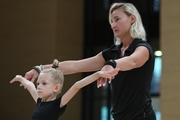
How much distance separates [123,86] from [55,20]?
767 centimetres

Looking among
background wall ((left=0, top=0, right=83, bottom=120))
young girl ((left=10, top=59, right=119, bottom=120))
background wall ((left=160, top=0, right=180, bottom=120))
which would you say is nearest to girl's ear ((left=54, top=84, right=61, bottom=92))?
young girl ((left=10, top=59, right=119, bottom=120))

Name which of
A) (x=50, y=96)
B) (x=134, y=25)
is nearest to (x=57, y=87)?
(x=50, y=96)

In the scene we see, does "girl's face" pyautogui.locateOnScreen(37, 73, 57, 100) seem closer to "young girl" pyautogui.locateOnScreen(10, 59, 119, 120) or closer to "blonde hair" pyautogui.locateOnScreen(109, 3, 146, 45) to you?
"young girl" pyautogui.locateOnScreen(10, 59, 119, 120)

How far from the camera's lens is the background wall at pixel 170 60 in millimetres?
8867

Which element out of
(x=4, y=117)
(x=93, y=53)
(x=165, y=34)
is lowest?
(x=4, y=117)

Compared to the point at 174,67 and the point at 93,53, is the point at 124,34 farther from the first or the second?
the point at 93,53

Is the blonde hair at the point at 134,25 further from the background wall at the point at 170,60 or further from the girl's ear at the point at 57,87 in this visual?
the background wall at the point at 170,60

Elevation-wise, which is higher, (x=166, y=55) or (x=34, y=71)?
(x=34, y=71)

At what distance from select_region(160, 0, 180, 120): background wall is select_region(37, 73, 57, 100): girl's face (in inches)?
212

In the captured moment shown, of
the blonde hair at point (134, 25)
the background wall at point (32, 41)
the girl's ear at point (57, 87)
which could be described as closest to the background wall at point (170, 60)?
the background wall at point (32, 41)

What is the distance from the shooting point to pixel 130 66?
3.40 metres

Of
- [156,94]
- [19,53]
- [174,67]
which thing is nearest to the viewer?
[174,67]

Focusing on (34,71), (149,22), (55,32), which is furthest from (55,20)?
(34,71)

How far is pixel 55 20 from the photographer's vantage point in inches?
436
